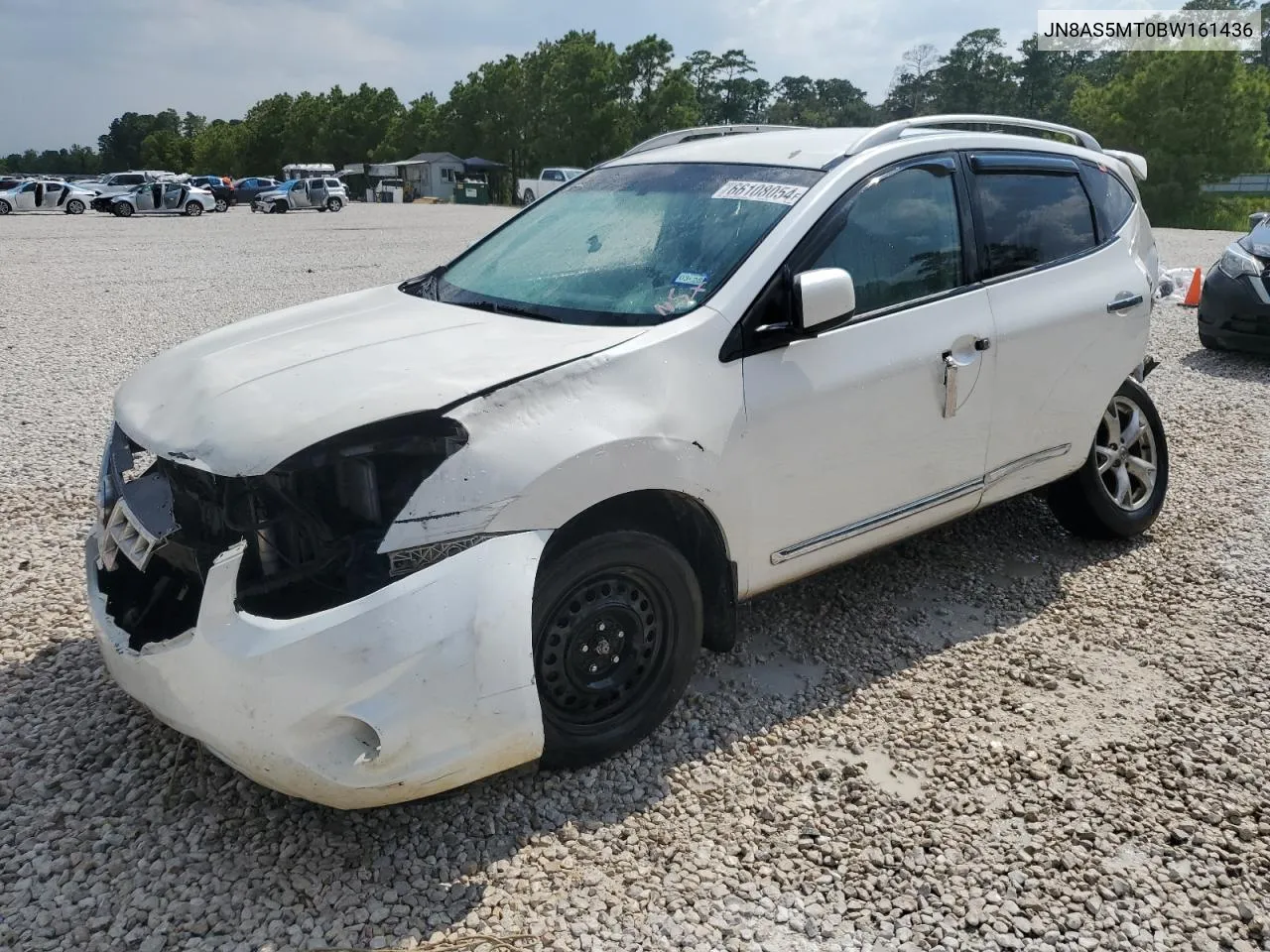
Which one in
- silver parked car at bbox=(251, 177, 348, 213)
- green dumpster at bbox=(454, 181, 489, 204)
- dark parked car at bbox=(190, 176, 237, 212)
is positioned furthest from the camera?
green dumpster at bbox=(454, 181, 489, 204)

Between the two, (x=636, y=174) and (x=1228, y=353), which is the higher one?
(x=636, y=174)

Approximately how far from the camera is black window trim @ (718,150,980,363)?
3.21 meters

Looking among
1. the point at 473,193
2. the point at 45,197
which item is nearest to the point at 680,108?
the point at 473,193

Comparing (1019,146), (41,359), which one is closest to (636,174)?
(1019,146)

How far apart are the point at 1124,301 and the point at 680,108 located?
7105 centimetres

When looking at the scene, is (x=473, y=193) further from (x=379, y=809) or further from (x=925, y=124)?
(x=379, y=809)

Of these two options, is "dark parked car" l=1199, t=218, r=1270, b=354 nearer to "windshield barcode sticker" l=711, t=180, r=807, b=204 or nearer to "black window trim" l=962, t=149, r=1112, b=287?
"black window trim" l=962, t=149, r=1112, b=287

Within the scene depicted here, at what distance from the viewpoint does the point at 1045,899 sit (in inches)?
105

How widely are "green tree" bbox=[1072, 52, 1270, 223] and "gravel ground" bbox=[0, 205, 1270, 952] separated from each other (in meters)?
44.4

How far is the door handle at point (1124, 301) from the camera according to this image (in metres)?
4.40

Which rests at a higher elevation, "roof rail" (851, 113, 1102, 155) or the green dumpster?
the green dumpster

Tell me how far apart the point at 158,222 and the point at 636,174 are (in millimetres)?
35264

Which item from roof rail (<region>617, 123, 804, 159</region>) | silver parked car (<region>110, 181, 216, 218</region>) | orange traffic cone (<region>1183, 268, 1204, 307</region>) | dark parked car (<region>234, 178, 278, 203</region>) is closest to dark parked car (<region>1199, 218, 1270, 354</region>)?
orange traffic cone (<region>1183, 268, 1204, 307</region>)

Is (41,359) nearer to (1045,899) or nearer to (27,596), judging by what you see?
(27,596)
